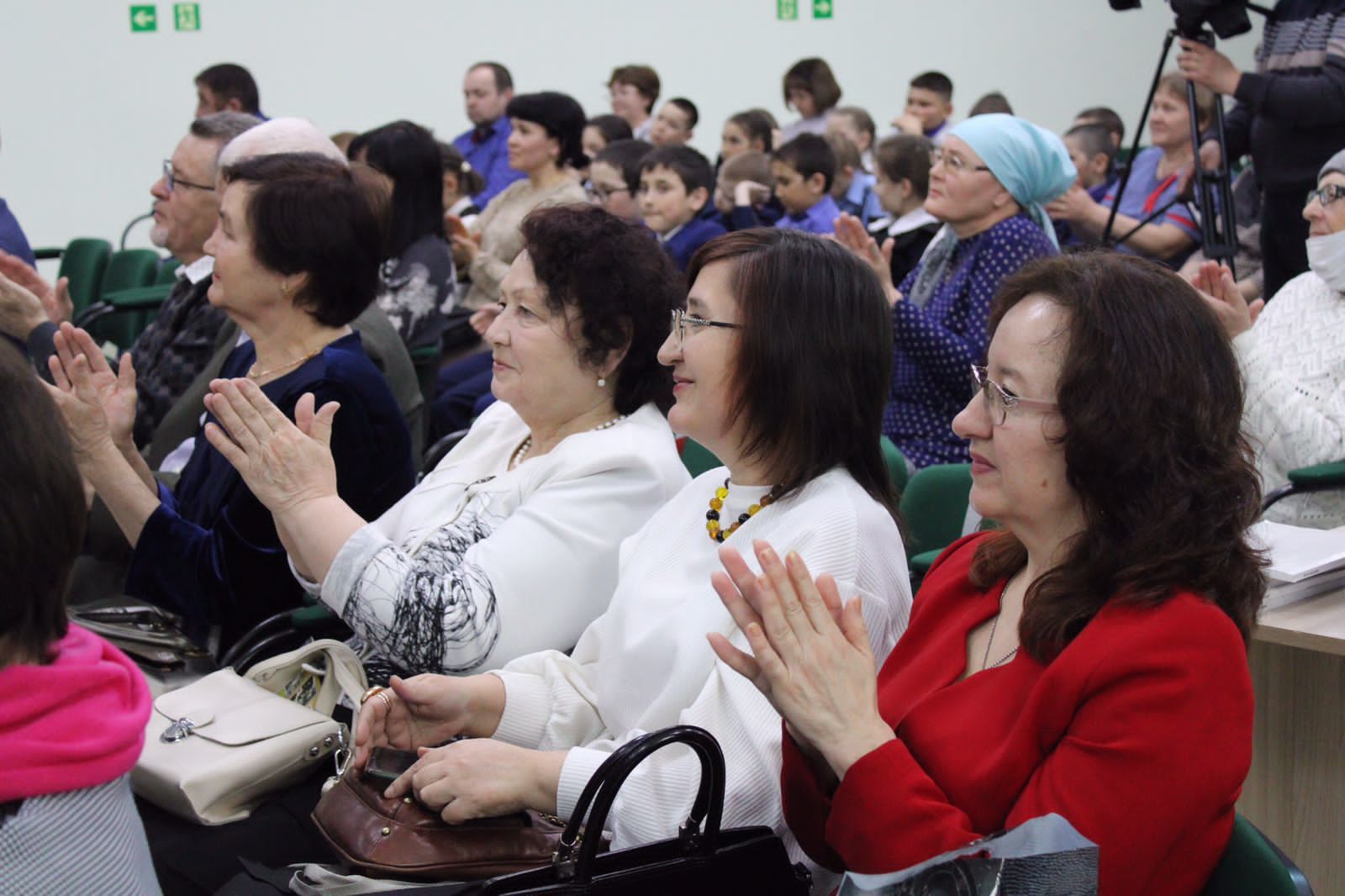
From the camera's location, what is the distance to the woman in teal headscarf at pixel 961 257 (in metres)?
3.00

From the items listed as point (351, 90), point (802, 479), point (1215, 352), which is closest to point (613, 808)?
point (802, 479)

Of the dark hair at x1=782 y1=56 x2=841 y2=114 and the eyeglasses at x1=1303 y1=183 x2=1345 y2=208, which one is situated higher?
the eyeglasses at x1=1303 y1=183 x2=1345 y2=208

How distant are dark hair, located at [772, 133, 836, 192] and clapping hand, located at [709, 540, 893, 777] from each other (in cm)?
446

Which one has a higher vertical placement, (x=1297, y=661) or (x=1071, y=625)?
(x=1071, y=625)

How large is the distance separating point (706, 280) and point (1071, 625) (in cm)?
74

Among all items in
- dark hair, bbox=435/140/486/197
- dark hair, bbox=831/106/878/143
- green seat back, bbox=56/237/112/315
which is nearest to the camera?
green seat back, bbox=56/237/112/315

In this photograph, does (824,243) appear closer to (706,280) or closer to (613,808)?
(706,280)

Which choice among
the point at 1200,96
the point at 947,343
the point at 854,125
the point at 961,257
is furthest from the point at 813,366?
the point at 854,125

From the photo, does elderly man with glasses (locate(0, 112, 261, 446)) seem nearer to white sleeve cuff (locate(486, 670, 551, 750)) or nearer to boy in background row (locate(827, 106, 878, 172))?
white sleeve cuff (locate(486, 670, 551, 750))

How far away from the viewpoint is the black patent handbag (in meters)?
1.29

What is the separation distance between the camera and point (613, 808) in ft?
5.03

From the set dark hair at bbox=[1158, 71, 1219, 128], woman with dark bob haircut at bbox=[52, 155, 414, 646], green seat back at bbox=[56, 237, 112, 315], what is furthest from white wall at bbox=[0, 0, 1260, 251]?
woman with dark bob haircut at bbox=[52, 155, 414, 646]

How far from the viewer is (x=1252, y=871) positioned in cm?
116

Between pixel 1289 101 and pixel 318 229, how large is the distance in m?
2.63
